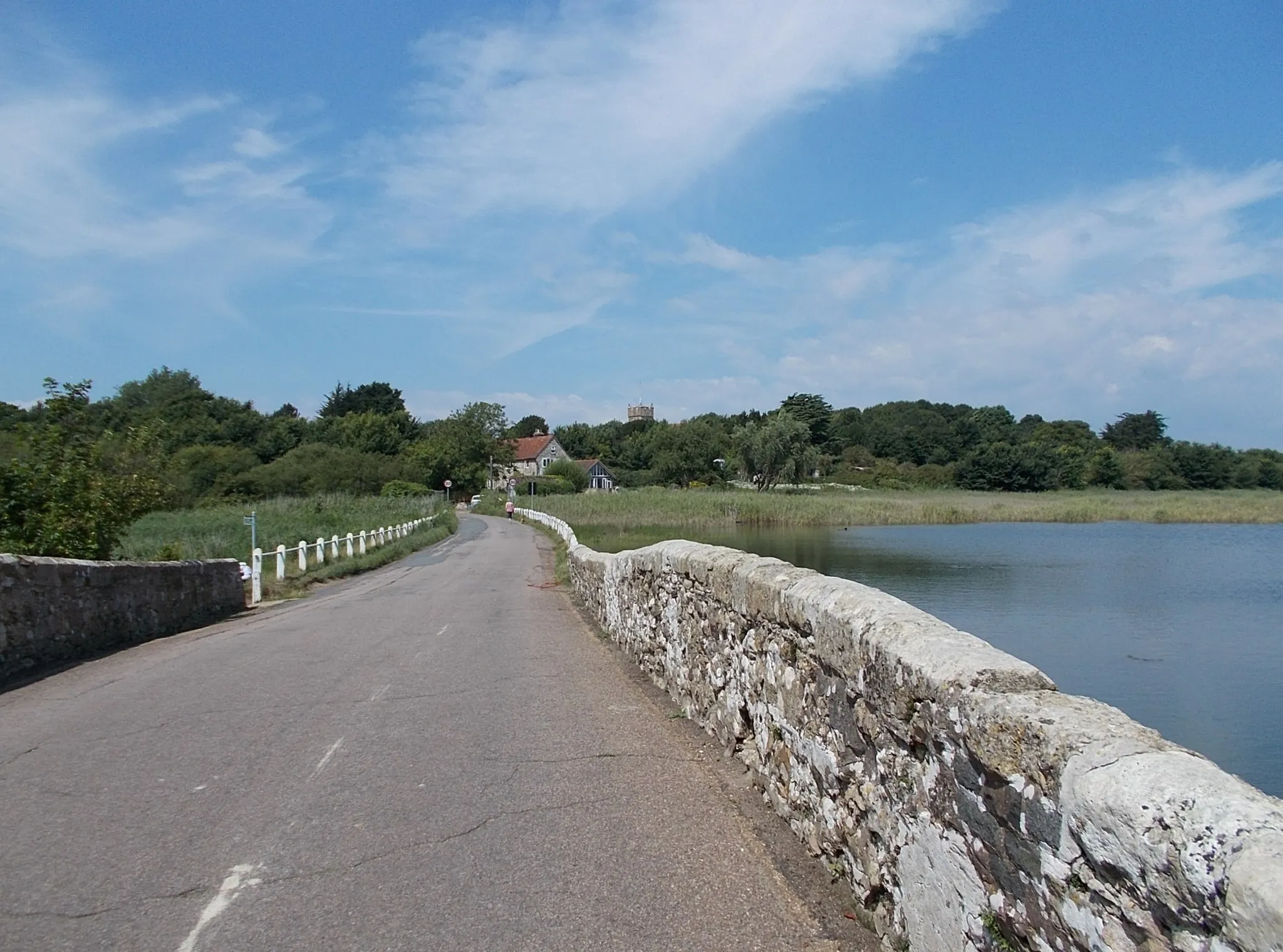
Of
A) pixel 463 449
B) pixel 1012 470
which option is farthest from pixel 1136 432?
pixel 463 449

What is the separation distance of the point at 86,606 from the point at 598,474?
111 meters

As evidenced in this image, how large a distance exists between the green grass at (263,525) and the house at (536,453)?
230 ft

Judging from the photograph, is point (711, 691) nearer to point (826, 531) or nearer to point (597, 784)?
point (597, 784)

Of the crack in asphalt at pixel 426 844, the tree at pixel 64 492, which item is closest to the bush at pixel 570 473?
the tree at pixel 64 492

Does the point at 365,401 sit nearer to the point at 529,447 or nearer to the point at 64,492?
the point at 529,447

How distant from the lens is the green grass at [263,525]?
21891 millimetres

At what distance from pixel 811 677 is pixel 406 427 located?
11305cm

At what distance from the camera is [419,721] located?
24.0 ft

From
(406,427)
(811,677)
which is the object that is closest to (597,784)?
(811,677)

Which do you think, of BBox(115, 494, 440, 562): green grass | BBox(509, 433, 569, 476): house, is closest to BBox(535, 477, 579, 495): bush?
BBox(115, 494, 440, 562): green grass

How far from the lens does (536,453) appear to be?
436ft

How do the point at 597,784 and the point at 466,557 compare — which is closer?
the point at 597,784

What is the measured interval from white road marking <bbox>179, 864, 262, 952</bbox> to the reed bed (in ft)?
141

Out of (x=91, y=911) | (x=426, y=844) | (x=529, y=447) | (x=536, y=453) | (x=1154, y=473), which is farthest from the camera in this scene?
(x=529, y=447)
